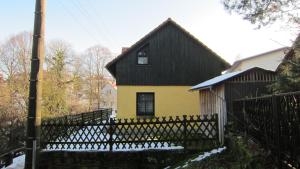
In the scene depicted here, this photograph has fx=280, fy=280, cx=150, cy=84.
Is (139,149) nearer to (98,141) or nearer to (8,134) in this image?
(98,141)

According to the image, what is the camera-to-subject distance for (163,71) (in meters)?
16.9

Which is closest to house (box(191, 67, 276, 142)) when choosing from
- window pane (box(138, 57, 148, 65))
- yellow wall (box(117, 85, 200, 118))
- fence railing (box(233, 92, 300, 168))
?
fence railing (box(233, 92, 300, 168))

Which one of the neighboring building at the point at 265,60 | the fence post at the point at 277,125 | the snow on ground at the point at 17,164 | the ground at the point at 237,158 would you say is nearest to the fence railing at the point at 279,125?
the fence post at the point at 277,125

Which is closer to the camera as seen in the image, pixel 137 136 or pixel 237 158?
pixel 237 158

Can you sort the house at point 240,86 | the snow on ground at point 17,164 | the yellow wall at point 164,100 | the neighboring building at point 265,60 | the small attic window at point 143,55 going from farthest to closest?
the neighboring building at point 265,60, the small attic window at point 143,55, the yellow wall at point 164,100, the house at point 240,86, the snow on ground at point 17,164

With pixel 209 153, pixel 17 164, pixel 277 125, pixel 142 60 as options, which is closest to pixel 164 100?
pixel 142 60

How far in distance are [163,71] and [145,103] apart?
221 centimetres

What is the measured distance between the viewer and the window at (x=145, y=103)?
16.6 m

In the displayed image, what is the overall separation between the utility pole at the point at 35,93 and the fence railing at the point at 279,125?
4260mm

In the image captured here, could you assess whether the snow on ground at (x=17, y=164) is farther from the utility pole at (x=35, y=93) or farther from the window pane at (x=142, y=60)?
the window pane at (x=142, y=60)

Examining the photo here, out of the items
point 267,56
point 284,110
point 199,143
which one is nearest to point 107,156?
point 199,143

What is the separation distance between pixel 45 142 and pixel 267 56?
100ft

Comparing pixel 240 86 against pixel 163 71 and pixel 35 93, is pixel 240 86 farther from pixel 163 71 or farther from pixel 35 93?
pixel 163 71

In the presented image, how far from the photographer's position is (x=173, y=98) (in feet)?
54.9
